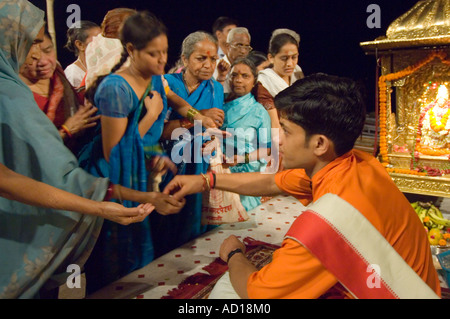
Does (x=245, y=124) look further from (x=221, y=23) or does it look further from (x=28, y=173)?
(x=28, y=173)

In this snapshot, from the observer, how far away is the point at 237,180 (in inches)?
94.0

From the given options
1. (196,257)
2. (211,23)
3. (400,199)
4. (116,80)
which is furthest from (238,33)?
(400,199)

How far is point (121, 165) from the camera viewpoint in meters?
2.38

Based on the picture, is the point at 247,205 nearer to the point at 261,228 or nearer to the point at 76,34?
the point at 261,228

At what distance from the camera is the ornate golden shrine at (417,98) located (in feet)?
13.6

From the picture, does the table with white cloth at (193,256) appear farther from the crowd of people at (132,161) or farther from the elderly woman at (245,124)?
the elderly woman at (245,124)

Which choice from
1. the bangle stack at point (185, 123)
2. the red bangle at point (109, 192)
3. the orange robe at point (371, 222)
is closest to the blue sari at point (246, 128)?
the bangle stack at point (185, 123)

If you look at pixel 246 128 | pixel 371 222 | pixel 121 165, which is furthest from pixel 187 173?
→ pixel 371 222

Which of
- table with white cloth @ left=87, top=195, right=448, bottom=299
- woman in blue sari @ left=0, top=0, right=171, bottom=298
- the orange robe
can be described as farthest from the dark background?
the orange robe

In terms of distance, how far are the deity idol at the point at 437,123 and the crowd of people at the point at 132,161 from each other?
9.68ft

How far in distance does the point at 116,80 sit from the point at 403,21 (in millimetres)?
3673

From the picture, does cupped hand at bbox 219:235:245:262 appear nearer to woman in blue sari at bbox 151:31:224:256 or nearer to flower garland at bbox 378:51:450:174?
woman in blue sari at bbox 151:31:224:256

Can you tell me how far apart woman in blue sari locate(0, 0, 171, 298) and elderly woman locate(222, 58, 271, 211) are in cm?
198

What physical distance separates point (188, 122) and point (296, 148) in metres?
1.41
